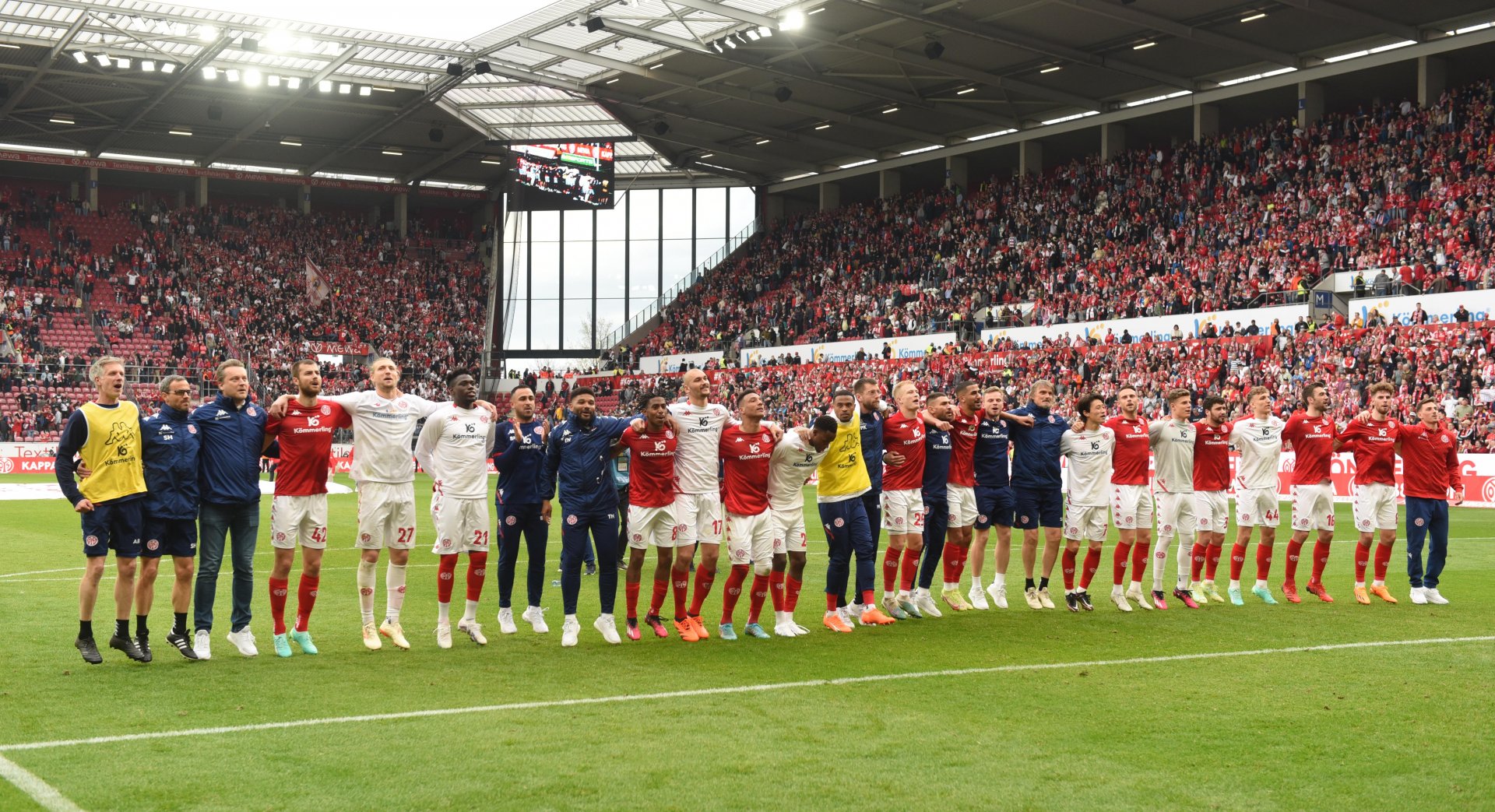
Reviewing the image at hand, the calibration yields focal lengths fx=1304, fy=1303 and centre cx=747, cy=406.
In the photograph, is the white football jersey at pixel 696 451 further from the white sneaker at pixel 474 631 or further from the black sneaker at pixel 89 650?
the black sneaker at pixel 89 650

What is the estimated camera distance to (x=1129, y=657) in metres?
9.94

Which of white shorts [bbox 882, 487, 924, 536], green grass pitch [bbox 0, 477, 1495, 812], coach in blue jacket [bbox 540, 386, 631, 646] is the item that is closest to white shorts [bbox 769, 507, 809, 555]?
green grass pitch [bbox 0, 477, 1495, 812]

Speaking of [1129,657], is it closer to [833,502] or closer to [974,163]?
[833,502]

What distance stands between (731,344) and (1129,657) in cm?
4493

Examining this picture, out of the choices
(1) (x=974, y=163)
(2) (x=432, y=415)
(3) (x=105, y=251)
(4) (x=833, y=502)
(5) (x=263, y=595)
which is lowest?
(5) (x=263, y=595)

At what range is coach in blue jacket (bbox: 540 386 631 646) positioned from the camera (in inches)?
417

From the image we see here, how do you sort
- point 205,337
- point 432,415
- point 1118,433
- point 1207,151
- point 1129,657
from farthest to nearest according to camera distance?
point 205,337 → point 1207,151 → point 1118,433 → point 432,415 → point 1129,657

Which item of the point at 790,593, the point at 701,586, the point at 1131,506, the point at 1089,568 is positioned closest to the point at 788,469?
the point at 790,593

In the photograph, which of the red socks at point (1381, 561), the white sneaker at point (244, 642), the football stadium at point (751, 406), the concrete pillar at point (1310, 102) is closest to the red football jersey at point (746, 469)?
the football stadium at point (751, 406)

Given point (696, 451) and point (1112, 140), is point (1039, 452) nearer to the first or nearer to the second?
point (696, 451)

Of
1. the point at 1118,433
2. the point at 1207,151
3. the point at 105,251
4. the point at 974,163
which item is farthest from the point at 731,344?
the point at 1118,433

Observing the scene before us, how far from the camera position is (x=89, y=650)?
30.9 feet

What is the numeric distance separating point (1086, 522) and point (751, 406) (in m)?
4.11

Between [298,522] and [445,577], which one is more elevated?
[298,522]
